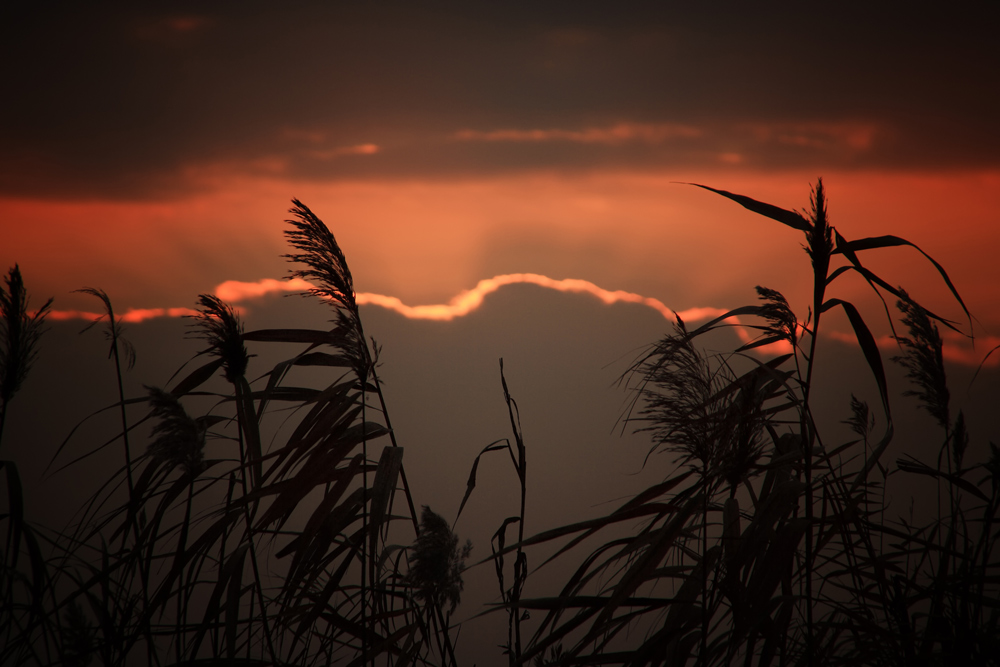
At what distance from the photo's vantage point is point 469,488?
41.6 inches

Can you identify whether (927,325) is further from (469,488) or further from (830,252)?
(469,488)

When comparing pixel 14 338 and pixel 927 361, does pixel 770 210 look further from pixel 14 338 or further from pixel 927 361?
pixel 14 338

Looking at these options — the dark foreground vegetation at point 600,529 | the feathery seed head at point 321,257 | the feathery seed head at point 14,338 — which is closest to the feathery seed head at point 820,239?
the dark foreground vegetation at point 600,529

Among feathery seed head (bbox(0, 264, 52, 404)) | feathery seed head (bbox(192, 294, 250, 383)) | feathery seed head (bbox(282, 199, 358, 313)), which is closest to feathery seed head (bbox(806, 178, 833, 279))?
feathery seed head (bbox(282, 199, 358, 313))

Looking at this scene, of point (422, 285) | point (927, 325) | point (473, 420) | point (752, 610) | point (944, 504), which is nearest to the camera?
point (752, 610)

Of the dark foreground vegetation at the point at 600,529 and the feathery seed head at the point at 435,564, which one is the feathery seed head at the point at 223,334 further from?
the feathery seed head at the point at 435,564

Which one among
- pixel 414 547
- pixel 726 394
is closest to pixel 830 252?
pixel 726 394

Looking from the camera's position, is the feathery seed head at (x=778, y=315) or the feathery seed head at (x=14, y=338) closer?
the feathery seed head at (x=778, y=315)

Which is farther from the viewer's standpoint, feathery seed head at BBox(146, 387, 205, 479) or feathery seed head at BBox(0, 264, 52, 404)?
feathery seed head at BBox(0, 264, 52, 404)

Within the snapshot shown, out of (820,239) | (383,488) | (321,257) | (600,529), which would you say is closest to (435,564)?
(383,488)

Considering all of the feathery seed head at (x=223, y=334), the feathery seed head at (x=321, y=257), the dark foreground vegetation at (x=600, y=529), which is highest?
the feathery seed head at (x=321, y=257)

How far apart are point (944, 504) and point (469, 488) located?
1.98 metres

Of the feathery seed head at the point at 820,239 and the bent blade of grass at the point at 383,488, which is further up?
the feathery seed head at the point at 820,239

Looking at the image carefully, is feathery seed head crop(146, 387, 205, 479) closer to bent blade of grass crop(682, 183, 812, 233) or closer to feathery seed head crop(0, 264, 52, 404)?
feathery seed head crop(0, 264, 52, 404)
